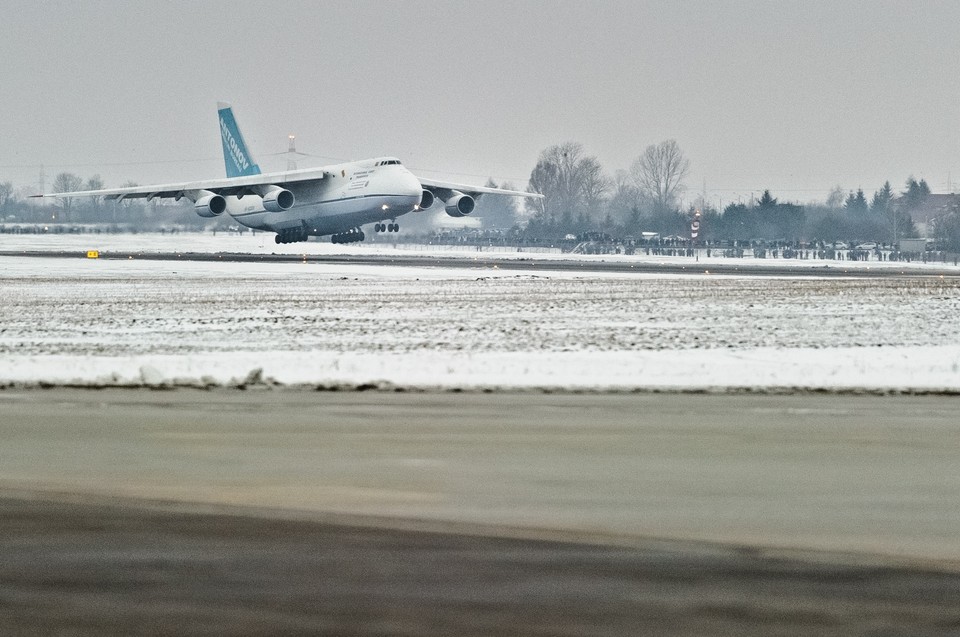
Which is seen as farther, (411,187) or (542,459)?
(411,187)

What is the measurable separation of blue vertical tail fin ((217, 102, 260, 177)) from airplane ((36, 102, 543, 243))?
9.00 m

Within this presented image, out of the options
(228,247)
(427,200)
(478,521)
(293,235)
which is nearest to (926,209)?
(427,200)

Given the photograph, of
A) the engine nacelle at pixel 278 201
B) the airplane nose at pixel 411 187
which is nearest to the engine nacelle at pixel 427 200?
the engine nacelle at pixel 278 201

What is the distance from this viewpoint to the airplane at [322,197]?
209 feet

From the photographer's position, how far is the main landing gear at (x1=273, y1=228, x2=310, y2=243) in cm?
7006

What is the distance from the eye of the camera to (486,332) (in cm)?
2012

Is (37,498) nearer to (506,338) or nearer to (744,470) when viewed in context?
(744,470)

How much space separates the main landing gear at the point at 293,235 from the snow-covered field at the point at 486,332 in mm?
29795

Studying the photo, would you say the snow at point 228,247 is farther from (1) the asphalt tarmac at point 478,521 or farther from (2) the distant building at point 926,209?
(2) the distant building at point 926,209

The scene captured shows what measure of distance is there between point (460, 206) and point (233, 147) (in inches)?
805

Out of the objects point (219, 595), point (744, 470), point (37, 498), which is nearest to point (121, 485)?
point (37, 498)

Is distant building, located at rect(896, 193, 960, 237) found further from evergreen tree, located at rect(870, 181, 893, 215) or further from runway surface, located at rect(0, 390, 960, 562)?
runway surface, located at rect(0, 390, 960, 562)

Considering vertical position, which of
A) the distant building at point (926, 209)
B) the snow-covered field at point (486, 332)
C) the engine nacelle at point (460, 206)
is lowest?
the snow-covered field at point (486, 332)

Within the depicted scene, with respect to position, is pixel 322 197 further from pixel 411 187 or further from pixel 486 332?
pixel 486 332
